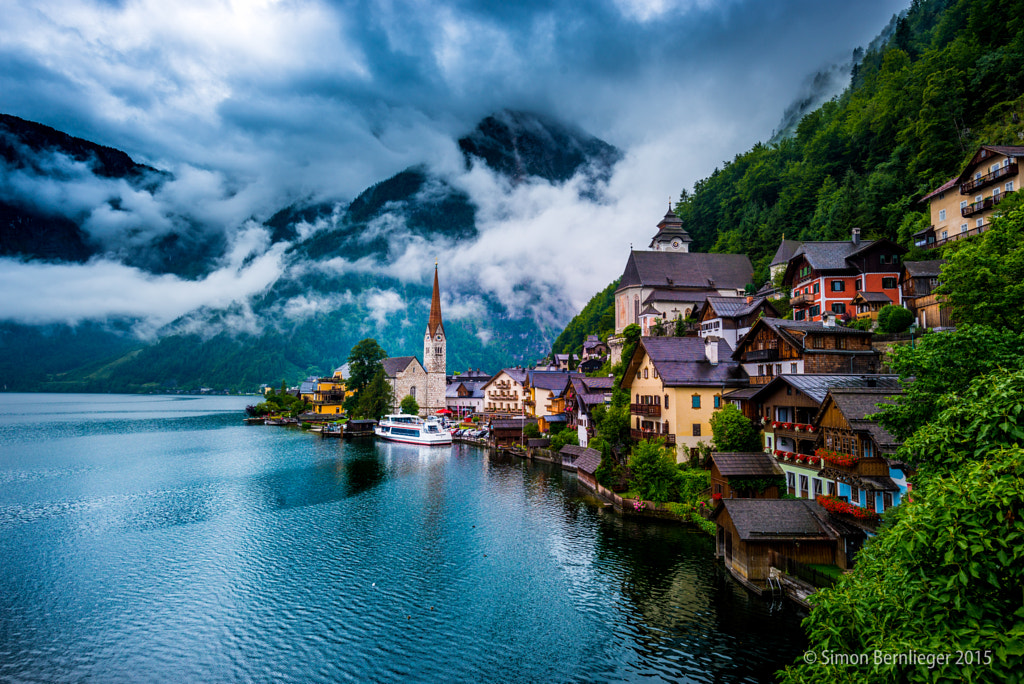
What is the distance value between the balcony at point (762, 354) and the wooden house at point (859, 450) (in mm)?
10727

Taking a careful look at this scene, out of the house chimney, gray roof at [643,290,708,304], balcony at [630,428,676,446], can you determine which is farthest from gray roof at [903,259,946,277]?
gray roof at [643,290,708,304]

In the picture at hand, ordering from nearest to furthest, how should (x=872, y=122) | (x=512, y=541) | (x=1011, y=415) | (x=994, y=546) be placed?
1. (x=994, y=546)
2. (x=1011, y=415)
3. (x=512, y=541)
4. (x=872, y=122)

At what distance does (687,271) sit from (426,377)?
69537mm

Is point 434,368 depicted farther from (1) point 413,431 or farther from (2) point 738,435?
(2) point 738,435

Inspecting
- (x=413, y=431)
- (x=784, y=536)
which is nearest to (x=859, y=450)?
(x=784, y=536)

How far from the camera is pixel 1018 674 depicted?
23.1 feet

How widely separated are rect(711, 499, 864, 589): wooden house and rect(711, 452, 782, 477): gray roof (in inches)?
216

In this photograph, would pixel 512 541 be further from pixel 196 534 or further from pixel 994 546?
pixel 994 546

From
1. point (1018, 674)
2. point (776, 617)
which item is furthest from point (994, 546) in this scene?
point (776, 617)

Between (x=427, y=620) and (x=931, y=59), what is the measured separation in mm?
83232

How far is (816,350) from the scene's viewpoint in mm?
31797

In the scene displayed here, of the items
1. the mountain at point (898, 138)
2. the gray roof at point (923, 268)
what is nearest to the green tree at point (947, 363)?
the gray roof at point (923, 268)

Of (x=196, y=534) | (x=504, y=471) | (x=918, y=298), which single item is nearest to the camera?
(x=196, y=534)

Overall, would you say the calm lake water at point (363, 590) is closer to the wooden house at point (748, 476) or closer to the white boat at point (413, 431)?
the wooden house at point (748, 476)
